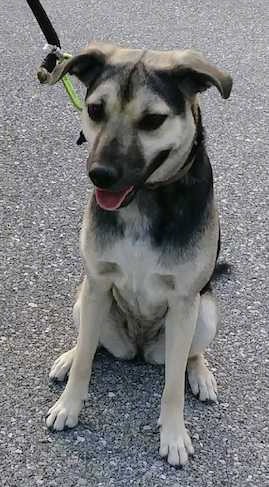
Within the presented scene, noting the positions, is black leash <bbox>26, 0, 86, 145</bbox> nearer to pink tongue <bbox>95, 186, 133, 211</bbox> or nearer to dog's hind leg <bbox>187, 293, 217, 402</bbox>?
pink tongue <bbox>95, 186, 133, 211</bbox>

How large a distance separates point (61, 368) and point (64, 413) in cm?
27

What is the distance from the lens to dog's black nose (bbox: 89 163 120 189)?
7.94 ft

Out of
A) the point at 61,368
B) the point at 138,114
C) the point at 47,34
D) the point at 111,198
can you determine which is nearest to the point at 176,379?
the point at 61,368

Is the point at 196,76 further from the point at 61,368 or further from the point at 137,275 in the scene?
the point at 61,368

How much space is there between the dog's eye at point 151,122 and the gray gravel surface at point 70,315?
123cm

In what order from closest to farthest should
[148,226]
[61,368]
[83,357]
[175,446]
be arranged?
[148,226]
[175,446]
[83,357]
[61,368]

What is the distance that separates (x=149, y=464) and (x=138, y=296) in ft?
2.03

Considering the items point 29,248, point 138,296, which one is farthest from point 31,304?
point 138,296

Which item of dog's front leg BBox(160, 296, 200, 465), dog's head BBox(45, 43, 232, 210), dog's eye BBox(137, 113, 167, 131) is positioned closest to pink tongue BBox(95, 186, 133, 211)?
dog's head BBox(45, 43, 232, 210)

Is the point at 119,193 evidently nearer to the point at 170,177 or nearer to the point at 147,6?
the point at 170,177

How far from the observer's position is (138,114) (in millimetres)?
2482

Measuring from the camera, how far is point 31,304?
370cm

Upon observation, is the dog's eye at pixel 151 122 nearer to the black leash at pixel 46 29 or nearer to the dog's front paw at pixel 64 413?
the black leash at pixel 46 29

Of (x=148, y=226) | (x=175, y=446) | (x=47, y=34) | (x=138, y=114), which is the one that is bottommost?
(x=175, y=446)
